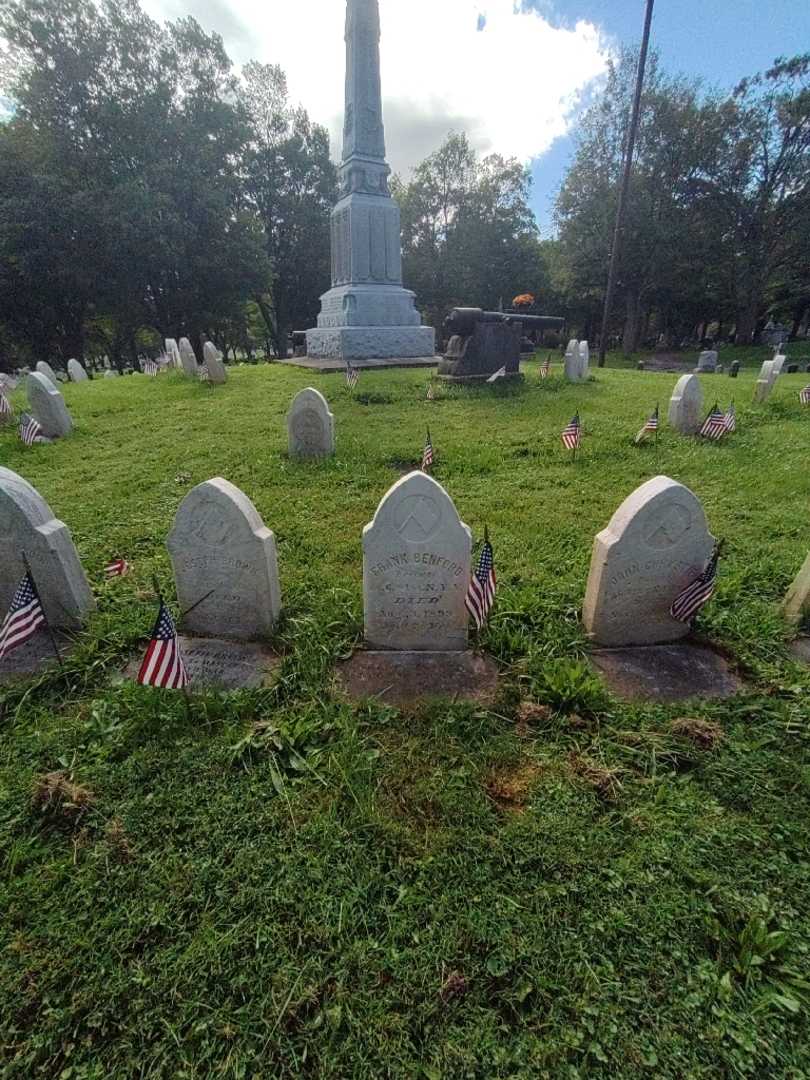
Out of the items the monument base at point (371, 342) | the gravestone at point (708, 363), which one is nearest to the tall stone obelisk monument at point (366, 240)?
the monument base at point (371, 342)

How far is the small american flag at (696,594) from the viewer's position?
2881mm

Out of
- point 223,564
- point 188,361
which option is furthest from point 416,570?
point 188,361

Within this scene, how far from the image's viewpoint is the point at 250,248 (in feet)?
76.8

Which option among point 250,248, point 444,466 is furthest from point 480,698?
point 250,248

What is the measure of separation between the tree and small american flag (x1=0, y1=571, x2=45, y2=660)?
29485 mm

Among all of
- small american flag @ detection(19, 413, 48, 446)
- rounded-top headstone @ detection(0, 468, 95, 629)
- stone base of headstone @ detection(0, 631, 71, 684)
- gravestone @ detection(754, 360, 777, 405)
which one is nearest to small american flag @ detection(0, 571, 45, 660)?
stone base of headstone @ detection(0, 631, 71, 684)

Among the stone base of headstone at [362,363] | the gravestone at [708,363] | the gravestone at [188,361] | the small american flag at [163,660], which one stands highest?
the gravestone at [188,361]

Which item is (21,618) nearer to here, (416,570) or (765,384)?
(416,570)

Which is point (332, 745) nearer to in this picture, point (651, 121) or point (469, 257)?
point (651, 121)

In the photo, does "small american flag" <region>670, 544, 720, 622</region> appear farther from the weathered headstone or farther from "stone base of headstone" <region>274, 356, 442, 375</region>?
"stone base of headstone" <region>274, 356, 442, 375</region>

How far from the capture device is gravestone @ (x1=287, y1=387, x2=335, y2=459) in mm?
6331

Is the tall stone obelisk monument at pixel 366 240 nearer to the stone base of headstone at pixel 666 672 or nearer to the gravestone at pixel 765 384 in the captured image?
Result: the gravestone at pixel 765 384

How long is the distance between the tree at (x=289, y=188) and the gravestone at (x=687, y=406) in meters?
26.4

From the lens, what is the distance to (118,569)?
3650 mm
